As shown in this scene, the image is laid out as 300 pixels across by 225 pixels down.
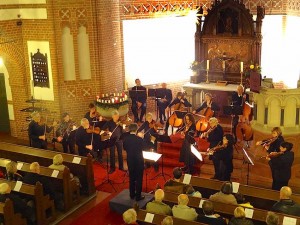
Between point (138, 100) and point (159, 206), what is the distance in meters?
7.76

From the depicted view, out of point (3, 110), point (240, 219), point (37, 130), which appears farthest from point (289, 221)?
point (3, 110)

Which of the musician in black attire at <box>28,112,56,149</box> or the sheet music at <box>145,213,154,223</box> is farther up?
the musician in black attire at <box>28,112,56,149</box>

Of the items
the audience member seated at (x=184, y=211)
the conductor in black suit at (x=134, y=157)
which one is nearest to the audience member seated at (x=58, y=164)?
the conductor in black suit at (x=134, y=157)

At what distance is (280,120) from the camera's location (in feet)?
40.2

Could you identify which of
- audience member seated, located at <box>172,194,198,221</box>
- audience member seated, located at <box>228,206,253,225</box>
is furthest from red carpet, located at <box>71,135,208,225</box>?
audience member seated, located at <box>228,206,253,225</box>

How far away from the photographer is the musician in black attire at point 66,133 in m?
13.7

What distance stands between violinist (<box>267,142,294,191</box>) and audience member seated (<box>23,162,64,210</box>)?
5.22 m

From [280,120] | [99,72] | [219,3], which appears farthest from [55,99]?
[280,120]

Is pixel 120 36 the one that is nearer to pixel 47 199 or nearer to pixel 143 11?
pixel 143 11

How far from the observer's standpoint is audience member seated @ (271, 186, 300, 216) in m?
8.44

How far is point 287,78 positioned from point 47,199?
1078cm

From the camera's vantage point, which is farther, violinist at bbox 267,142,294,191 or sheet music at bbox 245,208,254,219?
violinist at bbox 267,142,294,191

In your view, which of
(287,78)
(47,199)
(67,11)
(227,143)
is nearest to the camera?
(47,199)

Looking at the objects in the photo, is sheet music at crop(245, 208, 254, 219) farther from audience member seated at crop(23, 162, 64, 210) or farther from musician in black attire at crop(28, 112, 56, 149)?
musician in black attire at crop(28, 112, 56, 149)
